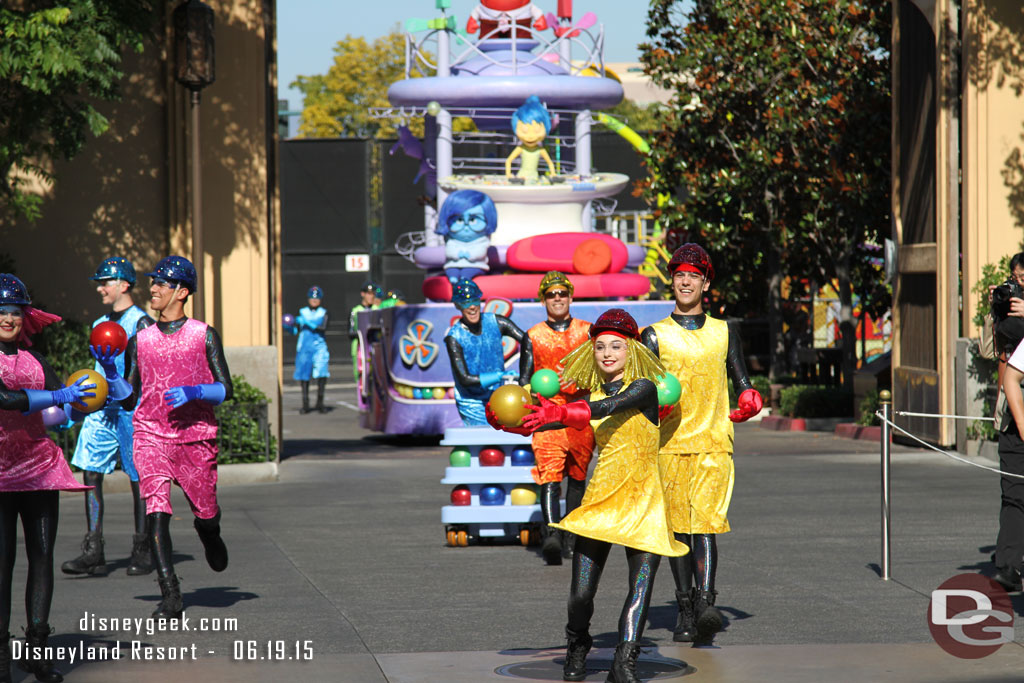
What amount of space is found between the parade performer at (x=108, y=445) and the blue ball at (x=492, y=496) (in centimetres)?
248

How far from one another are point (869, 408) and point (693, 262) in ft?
43.5

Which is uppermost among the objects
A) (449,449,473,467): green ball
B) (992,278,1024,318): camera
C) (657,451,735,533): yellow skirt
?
(992,278,1024,318): camera

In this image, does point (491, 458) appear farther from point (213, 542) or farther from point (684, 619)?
point (684, 619)

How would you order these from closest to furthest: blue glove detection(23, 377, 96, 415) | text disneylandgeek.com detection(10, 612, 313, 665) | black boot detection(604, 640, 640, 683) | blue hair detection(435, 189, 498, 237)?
1. black boot detection(604, 640, 640, 683)
2. blue glove detection(23, 377, 96, 415)
3. text disneylandgeek.com detection(10, 612, 313, 665)
4. blue hair detection(435, 189, 498, 237)

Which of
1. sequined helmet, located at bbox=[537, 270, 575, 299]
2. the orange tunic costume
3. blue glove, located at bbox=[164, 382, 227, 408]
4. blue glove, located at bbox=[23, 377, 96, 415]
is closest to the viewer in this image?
blue glove, located at bbox=[23, 377, 96, 415]

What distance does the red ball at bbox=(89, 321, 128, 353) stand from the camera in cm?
803

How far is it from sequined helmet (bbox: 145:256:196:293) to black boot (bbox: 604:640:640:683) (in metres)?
3.28

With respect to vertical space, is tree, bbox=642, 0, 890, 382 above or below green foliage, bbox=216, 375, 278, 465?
above

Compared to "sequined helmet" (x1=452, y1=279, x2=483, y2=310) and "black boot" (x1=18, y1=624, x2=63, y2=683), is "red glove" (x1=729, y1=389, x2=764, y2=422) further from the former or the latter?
"sequined helmet" (x1=452, y1=279, x2=483, y2=310)

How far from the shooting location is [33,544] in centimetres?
676

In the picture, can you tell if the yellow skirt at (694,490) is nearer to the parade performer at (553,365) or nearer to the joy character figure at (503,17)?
the parade performer at (553,365)

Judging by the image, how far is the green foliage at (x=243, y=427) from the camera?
15195mm

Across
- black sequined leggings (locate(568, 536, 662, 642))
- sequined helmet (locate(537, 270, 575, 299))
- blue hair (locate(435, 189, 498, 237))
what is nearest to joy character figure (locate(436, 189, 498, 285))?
blue hair (locate(435, 189, 498, 237))

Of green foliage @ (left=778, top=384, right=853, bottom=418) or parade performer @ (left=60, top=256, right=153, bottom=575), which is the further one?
green foliage @ (left=778, top=384, right=853, bottom=418)
